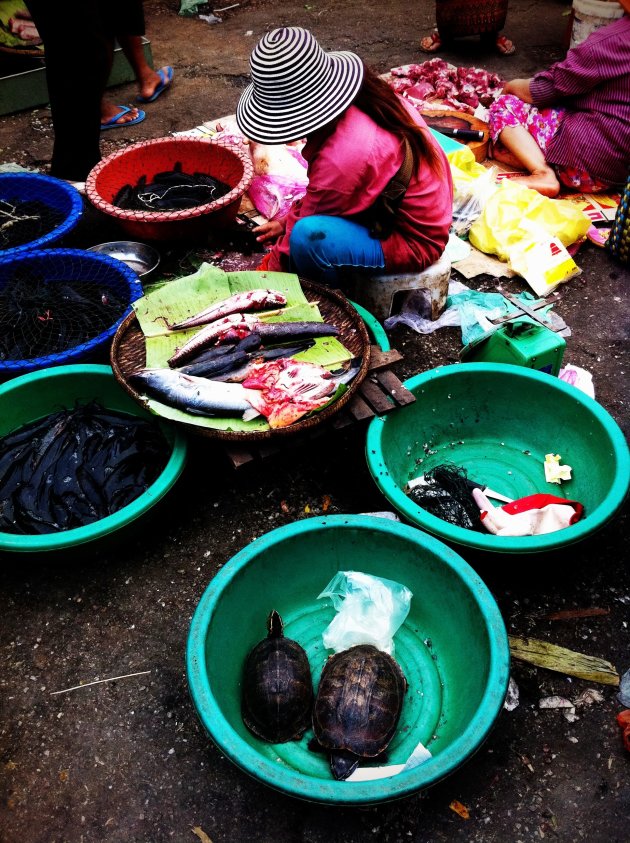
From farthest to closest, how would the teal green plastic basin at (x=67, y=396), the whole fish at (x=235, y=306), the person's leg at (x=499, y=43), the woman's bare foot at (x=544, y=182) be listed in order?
the person's leg at (x=499, y=43) → the woman's bare foot at (x=544, y=182) → the whole fish at (x=235, y=306) → the teal green plastic basin at (x=67, y=396)

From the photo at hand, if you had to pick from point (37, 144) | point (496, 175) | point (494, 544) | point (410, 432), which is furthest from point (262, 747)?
point (37, 144)

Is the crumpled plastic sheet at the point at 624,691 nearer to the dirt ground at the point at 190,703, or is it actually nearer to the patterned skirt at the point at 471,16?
the dirt ground at the point at 190,703

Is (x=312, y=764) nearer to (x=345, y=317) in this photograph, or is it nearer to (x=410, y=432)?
(x=410, y=432)

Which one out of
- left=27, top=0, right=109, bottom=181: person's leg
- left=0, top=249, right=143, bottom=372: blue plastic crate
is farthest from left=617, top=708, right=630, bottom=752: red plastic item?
left=27, top=0, right=109, bottom=181: person's leg

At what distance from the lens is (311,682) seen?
2.40 metres

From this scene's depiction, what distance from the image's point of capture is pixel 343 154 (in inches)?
126

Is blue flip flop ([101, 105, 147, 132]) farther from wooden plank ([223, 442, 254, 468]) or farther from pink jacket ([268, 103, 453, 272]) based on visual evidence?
wooden plank ([223, 442, 254, 468])

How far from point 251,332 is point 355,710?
1899mm

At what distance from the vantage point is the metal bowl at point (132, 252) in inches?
178

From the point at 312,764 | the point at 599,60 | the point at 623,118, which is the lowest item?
the point at 312,764

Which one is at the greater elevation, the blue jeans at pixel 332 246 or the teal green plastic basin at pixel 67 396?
the blue jeans at pixel 332 246

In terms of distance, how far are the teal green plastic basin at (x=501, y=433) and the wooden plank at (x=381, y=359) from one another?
20 centimetres

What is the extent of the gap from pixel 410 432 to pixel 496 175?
2969 mm

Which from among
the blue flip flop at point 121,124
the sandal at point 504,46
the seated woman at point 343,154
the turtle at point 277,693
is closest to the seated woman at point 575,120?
the seated woman at point 343,154
